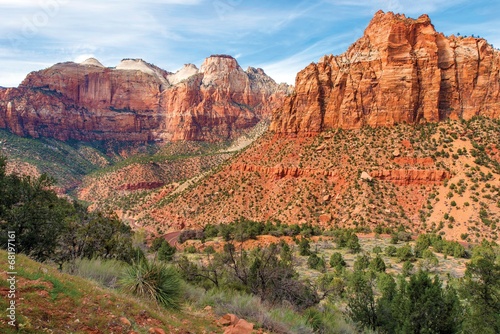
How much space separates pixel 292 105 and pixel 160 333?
6098 cm

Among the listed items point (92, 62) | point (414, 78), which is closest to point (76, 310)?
point (414, 78)

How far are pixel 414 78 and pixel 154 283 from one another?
55.8 metres

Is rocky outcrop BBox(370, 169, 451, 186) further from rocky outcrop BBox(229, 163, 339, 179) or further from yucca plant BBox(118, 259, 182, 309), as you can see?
yucca plant BBox(118, 259, 182, 309)

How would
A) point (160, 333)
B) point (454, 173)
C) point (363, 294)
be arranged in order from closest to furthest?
point (160, 333), point (363, 294), point (454, 173)

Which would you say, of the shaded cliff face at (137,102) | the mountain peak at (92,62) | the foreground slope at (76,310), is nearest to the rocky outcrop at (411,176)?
the foreground slope at (76,310)

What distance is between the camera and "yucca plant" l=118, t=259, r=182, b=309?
866 cm

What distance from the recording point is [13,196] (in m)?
16.6

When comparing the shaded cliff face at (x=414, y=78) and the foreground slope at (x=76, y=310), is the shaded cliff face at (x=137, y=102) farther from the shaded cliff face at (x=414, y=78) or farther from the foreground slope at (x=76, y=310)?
the foreground slope at (x=76, y=310)

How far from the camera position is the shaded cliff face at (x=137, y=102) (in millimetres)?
144625

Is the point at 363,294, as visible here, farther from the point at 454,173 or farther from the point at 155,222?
the point at 155,222

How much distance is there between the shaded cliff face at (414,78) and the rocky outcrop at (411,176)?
10.8 metres

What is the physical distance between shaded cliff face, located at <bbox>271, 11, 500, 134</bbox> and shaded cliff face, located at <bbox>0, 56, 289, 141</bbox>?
334ft

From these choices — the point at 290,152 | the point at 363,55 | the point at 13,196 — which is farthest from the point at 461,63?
the point at 13,196

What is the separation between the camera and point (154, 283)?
350 inches
